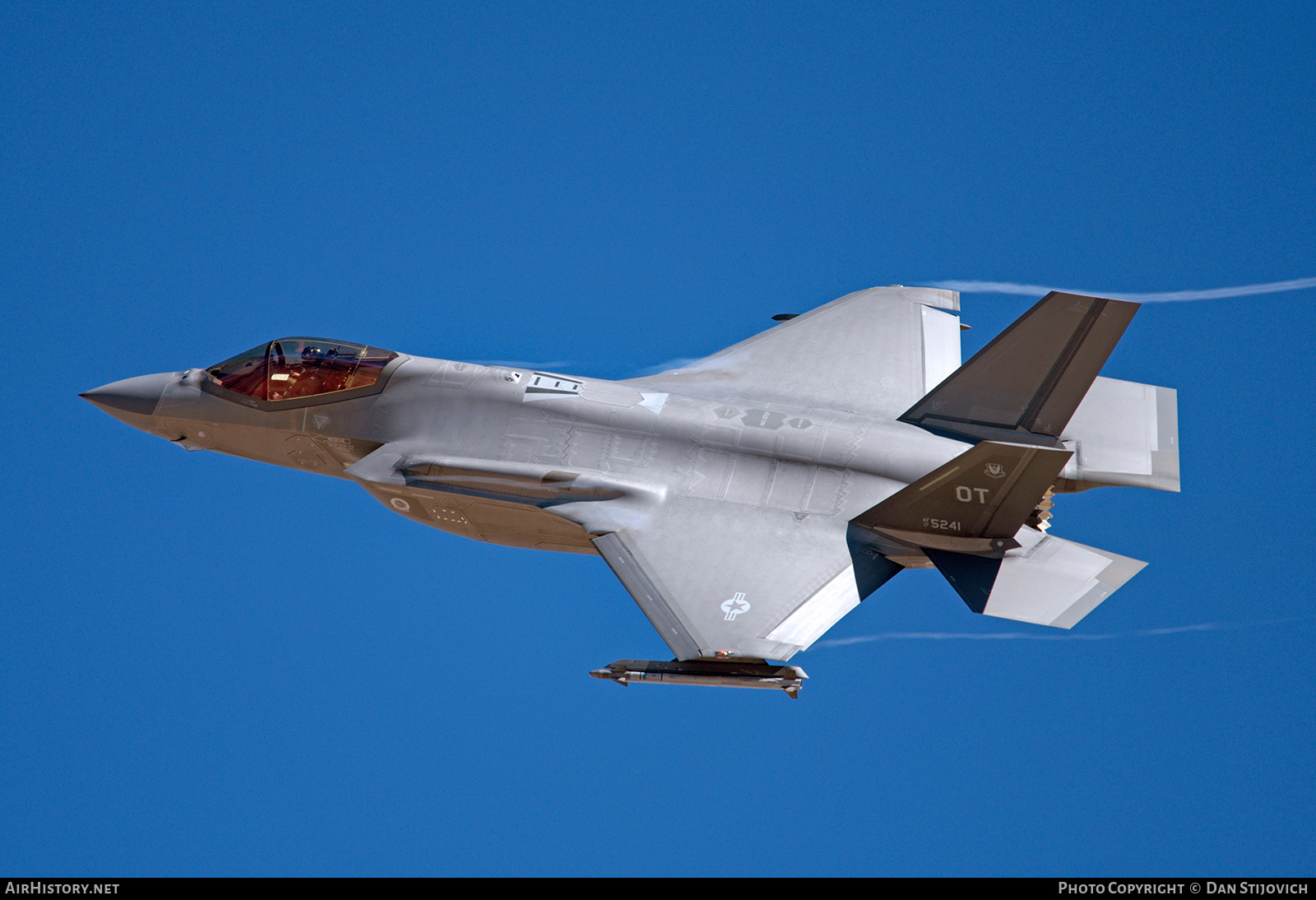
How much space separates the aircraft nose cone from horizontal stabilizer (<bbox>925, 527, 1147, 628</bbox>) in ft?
28.0

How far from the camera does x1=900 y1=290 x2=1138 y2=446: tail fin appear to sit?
1261 cm

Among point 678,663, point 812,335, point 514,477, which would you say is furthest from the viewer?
point 812,335

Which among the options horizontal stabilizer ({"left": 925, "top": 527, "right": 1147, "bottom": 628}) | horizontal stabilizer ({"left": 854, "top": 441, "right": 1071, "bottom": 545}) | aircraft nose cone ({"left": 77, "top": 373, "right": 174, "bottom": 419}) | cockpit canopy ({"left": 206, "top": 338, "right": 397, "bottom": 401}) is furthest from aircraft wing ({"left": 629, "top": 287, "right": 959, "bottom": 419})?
aircraft nose cone ({"left": 77, "top": 373, "right": 174, "bottom": 419})

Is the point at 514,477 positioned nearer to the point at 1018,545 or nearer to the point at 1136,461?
the point at 1018,545

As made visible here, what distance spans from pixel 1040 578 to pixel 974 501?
100 centimetres

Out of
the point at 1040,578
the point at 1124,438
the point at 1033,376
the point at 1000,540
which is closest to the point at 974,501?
the point at 1000,540

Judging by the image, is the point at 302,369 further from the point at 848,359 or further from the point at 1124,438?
the point at 1124,438

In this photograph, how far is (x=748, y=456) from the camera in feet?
43.7

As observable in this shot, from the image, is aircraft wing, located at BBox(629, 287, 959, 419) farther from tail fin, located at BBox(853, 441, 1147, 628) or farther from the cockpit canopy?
the cockpit canopy

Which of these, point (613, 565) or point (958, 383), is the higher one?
point (958, 383)

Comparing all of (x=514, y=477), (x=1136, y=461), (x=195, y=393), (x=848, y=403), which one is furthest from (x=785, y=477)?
(x=195, y=393)

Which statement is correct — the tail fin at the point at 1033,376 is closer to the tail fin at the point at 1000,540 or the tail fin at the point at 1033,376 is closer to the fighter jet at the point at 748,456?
the fighter jet at the point at 748,456

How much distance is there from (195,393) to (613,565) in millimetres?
5364

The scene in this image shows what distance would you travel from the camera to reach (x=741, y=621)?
11.9 metres
